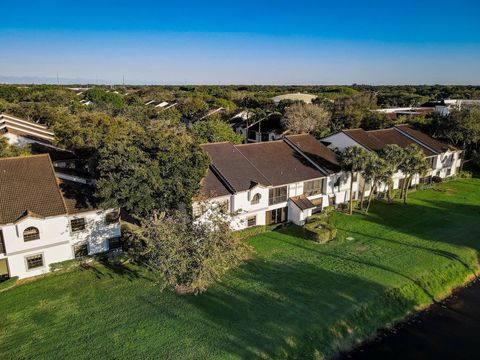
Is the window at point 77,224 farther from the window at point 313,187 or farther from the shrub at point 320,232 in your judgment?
the window at point 313,187

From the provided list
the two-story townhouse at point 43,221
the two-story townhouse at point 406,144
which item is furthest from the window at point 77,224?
the two-story townhouse at point 406,144

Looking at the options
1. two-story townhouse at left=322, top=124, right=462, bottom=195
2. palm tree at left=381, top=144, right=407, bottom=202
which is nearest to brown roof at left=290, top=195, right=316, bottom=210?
palm tree at left=381, top=144, right=407, bottom=202

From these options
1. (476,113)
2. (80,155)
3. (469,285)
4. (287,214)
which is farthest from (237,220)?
(476,113)

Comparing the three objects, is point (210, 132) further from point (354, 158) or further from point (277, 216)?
point (354, 158)

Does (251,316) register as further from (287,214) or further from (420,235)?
(420,235)

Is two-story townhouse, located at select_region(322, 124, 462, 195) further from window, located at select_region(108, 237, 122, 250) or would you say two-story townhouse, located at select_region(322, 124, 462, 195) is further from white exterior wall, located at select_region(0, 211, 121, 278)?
white exterior wall, located at select_region(0, 211, 121, 278)

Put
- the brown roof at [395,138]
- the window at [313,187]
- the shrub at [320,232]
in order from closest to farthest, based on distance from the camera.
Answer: the shrub at [320,232] < the window at [313,187] < the brown roof at [395,138]
